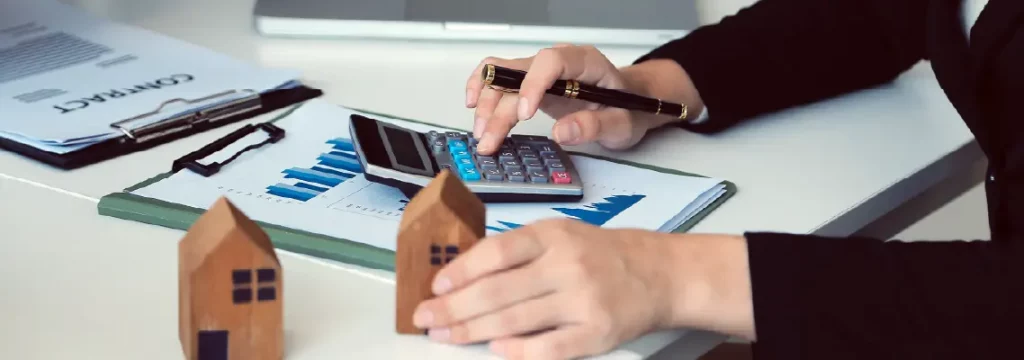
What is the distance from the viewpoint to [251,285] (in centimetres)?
46

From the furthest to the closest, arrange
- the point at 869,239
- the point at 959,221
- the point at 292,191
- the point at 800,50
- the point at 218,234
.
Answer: the point at 959,221, the point at 800,50, the point at 292,191, the point at 869,239, the point at 218,234

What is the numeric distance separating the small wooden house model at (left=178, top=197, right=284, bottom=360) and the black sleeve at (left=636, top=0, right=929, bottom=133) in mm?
469

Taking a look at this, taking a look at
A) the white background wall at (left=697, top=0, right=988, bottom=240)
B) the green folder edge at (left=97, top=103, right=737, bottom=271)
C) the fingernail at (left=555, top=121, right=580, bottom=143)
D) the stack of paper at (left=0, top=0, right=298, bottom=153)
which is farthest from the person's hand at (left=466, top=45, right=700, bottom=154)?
the white background wall at (left=697, top=0, right=988, bottom=240)

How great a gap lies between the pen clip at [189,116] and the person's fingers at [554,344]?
38cm

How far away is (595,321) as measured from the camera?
1.64ft

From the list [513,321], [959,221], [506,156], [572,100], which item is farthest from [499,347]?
[959,221]

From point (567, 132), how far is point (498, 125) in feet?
0.17

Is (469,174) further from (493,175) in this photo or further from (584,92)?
(584,92)

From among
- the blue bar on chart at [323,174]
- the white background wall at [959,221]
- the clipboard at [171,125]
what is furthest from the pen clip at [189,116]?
the white background wall at [959,221]

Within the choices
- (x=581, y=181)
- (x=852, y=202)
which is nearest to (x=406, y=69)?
(x=581, y=181)

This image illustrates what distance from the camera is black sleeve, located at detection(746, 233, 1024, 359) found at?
1.76ft

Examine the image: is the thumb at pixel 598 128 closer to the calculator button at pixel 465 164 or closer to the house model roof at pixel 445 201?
the calculator button at pixel 465 164

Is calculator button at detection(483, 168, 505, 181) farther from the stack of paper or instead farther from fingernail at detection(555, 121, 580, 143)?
the stack of paper

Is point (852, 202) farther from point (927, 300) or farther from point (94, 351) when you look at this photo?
point (94, 351)
